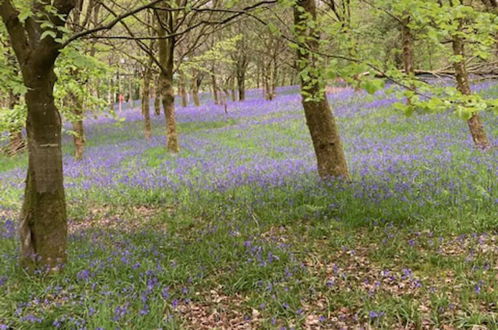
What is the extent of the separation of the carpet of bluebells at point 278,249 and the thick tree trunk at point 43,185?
328 millimetres

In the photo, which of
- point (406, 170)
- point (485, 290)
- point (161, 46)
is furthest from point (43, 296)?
point (161, 46)

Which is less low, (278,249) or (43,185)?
(43,185)

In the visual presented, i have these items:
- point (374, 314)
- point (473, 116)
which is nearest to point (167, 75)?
point (473, 116)

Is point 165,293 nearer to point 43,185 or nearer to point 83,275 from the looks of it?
point 83,275

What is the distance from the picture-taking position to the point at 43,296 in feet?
15.0

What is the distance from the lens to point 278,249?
5.62 metres

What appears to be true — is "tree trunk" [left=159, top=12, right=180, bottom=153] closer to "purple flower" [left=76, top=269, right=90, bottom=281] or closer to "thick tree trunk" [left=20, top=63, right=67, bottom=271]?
"thick tree trunk" [left=20, top=63, right=67, bottom=271]

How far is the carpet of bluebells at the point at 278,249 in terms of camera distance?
13.8 ft

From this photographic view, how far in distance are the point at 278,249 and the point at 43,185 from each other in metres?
3.49

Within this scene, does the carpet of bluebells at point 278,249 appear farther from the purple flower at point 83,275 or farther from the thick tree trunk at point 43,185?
the thick tree trunk at point 43,185

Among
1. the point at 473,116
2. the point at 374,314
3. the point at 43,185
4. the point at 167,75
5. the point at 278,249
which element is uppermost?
the point at 167,75

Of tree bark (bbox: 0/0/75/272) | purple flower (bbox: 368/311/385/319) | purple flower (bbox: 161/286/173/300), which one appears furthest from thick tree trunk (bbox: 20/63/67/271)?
purple flower (bbox: 368/311/385/319)

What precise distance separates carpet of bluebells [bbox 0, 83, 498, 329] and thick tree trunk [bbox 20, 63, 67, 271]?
328mm

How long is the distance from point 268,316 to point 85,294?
229cm
